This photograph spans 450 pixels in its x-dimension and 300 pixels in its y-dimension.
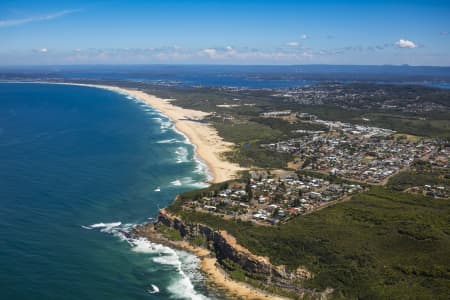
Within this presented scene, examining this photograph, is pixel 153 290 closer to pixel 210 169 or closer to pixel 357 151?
pixel 210 169

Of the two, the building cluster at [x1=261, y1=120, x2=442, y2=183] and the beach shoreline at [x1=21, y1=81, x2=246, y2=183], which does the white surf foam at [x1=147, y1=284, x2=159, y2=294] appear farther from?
the building cluster at [x1=261, y1=120, x2=442, y2=183]

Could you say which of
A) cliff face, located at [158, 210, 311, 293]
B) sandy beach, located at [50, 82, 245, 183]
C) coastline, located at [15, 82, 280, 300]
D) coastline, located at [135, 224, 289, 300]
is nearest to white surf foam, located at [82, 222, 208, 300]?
coastline, located at [135, 224, 289, 300]

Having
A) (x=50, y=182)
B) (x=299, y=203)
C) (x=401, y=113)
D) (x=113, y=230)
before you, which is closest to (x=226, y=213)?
(x=299, y=203)

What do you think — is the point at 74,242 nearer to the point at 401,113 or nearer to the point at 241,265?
the point at 241,265

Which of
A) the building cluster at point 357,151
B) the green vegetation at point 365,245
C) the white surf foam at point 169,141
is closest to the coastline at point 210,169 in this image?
the green vegetation at point 365,245

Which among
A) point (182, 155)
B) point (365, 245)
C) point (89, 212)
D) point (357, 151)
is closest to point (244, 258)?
point (365, 245)

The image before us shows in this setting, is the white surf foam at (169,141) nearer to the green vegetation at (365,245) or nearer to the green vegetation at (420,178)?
the green vegetation at (365,245)
